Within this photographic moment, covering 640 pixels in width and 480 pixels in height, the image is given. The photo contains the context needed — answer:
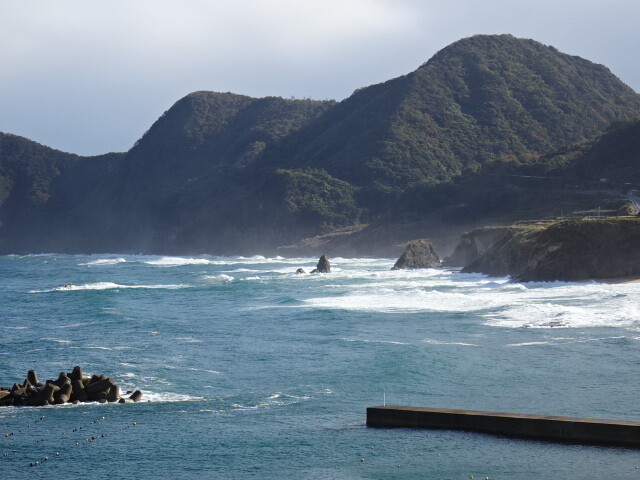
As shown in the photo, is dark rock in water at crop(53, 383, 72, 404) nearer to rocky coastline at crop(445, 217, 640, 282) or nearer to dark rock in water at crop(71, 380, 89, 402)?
dark rock in water at crop(71, 380, 89, 402)

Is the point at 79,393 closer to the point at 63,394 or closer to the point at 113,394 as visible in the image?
the point at 63,394

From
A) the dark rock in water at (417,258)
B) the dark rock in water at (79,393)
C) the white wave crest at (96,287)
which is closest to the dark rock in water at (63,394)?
the dark rock in water at (79,393)

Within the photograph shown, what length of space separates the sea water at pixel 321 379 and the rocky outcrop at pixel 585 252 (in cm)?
379

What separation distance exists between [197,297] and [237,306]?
305 inches

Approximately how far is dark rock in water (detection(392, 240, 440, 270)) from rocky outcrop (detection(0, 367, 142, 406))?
56741mm

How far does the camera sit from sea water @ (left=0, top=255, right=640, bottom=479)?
1463 centimetres

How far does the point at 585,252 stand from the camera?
4972 centimetres

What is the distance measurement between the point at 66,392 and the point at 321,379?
6.65m

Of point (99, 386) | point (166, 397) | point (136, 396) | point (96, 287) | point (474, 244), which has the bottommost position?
point (166, 397)

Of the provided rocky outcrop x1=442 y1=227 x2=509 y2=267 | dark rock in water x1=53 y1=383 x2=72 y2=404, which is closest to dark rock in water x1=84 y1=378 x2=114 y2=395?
dark rock in water x1=53 y1=383 x2=72 y2=404

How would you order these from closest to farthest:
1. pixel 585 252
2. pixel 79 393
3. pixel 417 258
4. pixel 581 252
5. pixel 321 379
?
A: pixel 79 393
pixel 321 379
pixel 585 252
pixel 581 252
pixel 417 258

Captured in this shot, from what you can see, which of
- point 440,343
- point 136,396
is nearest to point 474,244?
point 440,343

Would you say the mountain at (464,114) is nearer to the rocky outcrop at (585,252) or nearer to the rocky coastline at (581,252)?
the rocky coastline at (581,252)

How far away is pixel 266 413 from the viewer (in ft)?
60.4
